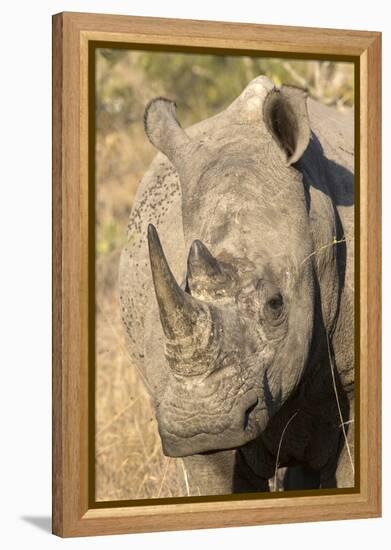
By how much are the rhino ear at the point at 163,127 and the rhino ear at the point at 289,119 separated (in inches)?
21.5

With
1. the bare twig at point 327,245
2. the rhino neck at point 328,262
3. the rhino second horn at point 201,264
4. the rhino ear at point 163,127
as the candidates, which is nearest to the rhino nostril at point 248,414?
the rhino second horn at point 201,264

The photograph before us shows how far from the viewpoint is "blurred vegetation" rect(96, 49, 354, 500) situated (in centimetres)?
930

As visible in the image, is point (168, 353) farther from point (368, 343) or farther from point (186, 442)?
point (368, 343)

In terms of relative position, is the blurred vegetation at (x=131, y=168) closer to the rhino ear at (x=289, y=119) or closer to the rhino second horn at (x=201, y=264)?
the rhino second horn at (x=201, y=264)

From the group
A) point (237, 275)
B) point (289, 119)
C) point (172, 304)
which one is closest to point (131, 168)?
point (289, 119)

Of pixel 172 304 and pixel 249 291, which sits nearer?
pixel 172 304

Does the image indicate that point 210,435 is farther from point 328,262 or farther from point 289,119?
point 289,119

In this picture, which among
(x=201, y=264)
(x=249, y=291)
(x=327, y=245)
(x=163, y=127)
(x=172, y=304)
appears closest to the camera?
(x=172, y=304)

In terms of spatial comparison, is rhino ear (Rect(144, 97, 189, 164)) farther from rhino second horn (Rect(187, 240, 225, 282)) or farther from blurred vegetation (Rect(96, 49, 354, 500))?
blurred vegetation (Rect(96, 49, 354, 500))

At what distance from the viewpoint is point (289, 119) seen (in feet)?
25.2

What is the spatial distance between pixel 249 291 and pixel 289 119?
91cm

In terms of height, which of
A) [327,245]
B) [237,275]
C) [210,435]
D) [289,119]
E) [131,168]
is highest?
[131,168]

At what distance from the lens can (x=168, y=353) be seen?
23.1 feet

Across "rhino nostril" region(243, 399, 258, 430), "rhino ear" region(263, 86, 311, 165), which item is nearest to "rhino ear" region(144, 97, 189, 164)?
"rhino ear" region(263, 86, 311, 165)
